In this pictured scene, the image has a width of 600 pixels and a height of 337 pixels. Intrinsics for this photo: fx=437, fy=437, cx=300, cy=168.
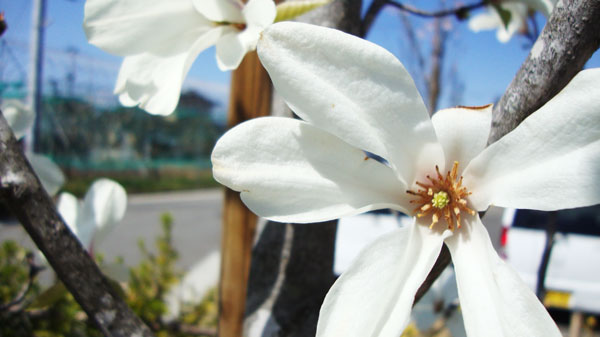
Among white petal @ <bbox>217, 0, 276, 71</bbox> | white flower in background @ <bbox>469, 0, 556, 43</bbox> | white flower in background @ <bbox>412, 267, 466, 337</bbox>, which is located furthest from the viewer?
white flower in background @ <bbox>412, 267, 466, 337</bbox>

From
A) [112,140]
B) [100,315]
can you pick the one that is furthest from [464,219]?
[112,140]

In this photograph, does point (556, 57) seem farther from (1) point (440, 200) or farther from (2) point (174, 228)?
(2) point (174, 228)

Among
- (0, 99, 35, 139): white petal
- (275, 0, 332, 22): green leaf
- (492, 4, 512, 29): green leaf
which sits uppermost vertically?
(492, 4, 512, 29): green leaf

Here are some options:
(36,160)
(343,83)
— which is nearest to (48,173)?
(36,160)

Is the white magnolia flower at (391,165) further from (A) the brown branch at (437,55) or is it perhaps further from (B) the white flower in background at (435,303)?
(A) the brown branch at (437,55)

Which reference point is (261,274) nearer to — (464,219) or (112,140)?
(464,219)

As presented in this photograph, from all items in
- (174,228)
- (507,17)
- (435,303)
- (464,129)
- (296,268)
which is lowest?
(174,228)

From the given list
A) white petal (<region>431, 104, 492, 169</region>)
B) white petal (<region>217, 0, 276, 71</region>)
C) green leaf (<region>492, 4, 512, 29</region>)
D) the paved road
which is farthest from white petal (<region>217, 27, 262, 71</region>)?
the paved road

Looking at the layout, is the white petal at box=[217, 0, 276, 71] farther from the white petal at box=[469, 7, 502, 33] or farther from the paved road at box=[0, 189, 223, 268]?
the paved road at box=[0, 189, 223, 268]
